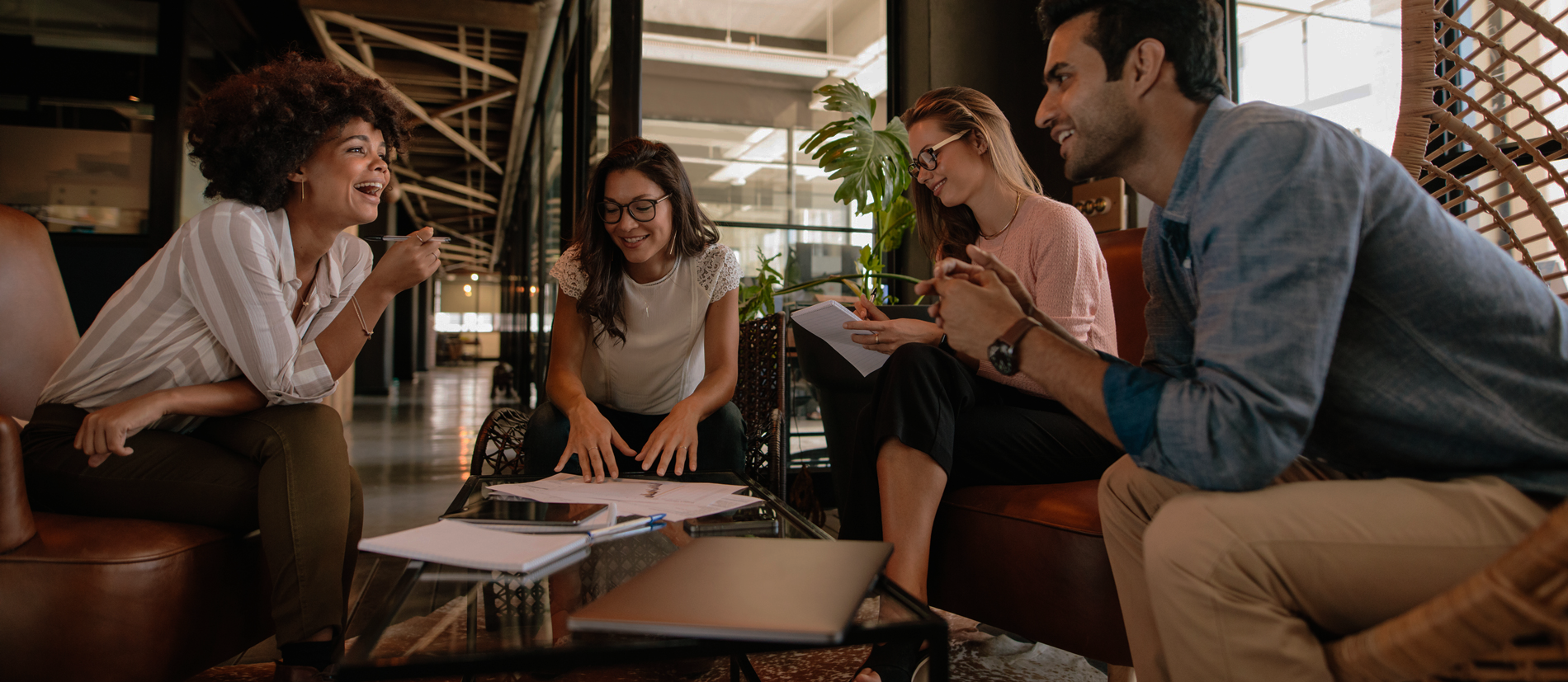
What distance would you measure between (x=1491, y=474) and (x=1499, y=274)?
20 cm

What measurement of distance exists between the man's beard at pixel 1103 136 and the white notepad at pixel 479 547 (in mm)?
770

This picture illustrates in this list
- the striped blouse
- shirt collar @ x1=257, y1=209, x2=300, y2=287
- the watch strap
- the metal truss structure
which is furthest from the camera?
the metal truss structure

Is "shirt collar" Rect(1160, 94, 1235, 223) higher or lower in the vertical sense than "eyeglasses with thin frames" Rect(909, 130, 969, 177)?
lower

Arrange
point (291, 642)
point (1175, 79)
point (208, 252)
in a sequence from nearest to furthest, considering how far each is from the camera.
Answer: point (1175, 79)
point (291, 642)
point (208, 252)

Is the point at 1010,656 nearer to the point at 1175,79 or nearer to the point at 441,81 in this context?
the point at 1175,79

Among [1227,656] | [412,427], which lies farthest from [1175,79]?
[412,427]

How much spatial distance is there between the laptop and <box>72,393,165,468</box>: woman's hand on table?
1.01 metres

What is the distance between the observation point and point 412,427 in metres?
6.50

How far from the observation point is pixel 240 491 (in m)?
Result: 1.32

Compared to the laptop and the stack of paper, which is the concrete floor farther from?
the laptop

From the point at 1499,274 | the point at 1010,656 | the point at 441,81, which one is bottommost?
the point at 1010,656

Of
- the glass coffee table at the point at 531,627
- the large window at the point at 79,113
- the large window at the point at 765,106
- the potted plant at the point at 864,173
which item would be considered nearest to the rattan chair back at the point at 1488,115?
the glass coffee table at the point at 531,627

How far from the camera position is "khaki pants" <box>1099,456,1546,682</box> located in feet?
2.39

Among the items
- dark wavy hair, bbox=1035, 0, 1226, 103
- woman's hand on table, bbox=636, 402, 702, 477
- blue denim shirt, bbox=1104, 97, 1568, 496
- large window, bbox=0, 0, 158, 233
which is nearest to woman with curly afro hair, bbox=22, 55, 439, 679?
woman's hand on table, bbox=636, 402, 702, 477
